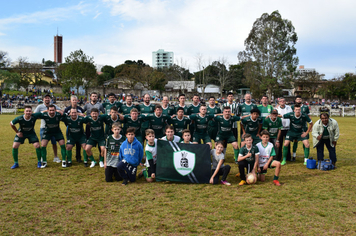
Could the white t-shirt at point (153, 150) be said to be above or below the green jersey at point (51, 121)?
below

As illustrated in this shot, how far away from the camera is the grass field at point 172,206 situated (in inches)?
158

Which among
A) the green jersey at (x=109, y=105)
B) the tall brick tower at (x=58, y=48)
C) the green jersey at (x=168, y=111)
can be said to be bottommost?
the green jersey at (x=168, y=111)

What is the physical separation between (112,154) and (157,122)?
1994mm

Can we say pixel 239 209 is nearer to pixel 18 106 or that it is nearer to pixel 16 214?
pixel 16 214

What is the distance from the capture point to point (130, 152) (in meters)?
6.50

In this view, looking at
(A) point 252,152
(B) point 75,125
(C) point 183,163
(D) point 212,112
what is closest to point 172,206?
(C) point 183,163

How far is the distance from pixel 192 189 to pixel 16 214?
3.48 metres

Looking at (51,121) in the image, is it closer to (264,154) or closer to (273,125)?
(264,154)

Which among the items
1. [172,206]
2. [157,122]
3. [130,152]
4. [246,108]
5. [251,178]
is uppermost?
[246,108]

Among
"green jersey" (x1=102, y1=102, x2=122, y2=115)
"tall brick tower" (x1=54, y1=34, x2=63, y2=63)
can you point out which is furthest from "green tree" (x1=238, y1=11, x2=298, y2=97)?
"tall brick tower" (x1=54, y1=34, x2=63, y2=63)

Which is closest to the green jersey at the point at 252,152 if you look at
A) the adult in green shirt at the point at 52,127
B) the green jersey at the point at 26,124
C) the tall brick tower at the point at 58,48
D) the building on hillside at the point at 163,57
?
the adult in green shirt at the point at 52,127

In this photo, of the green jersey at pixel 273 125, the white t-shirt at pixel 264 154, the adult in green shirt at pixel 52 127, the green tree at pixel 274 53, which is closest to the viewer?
the white t-shirt at pixel 264 154

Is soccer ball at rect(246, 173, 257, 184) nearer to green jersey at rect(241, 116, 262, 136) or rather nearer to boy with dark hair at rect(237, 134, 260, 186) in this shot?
boy with dark hair at rect(237, 134, 260, 186)

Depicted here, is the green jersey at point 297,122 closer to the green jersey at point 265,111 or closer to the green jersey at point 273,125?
the green jersey at point 273,125
